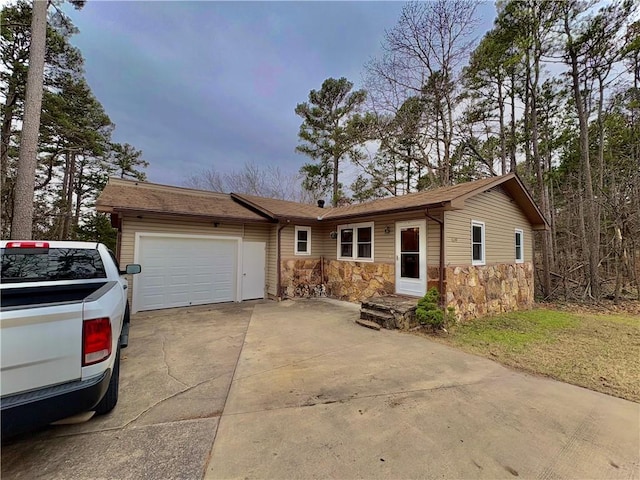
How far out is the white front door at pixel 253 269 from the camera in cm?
909

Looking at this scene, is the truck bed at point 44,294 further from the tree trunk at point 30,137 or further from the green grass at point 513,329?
the green grass at point 513,329

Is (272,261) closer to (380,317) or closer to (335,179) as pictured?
(380,317)

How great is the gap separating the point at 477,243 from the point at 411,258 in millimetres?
2045

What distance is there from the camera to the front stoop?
606 cm

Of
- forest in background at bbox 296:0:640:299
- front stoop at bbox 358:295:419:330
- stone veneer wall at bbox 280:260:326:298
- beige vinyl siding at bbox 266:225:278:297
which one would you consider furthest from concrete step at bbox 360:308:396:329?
forest in background at bbox 296:0:640:299

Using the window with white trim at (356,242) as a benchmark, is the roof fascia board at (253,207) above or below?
above

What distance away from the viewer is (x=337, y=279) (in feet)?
31.6

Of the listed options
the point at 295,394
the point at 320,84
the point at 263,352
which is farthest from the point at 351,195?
the point at 295,394

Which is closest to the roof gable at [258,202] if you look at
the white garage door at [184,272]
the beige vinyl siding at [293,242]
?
the beige vinyl siding at [293,242]

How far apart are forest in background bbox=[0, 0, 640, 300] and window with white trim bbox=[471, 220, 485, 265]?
19.8 ft

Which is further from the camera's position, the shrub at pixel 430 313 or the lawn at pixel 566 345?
the shrub at pixel 430 313

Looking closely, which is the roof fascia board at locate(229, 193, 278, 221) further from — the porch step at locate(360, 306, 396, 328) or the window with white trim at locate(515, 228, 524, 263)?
the window with white trim at locate(515, 228, 524, 263)

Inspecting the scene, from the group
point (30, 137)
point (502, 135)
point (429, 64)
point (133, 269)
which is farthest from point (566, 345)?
point (429, 64)

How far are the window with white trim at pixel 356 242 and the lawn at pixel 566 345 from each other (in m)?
3.29
